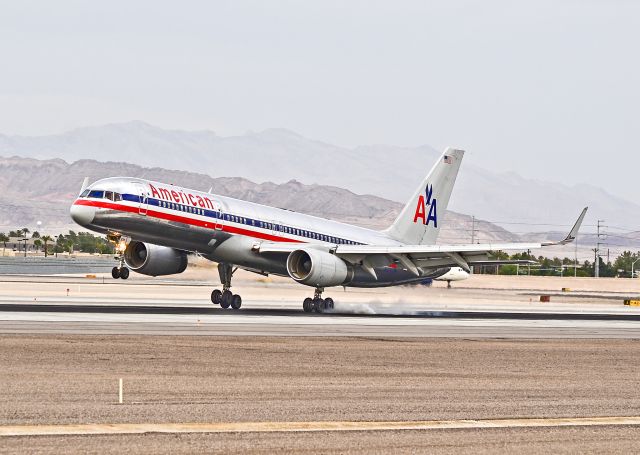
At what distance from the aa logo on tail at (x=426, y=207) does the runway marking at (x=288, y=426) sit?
146 feet

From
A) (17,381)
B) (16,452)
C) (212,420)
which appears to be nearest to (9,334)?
(17,381)

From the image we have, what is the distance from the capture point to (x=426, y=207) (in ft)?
210

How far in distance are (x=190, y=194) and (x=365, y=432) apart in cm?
3482

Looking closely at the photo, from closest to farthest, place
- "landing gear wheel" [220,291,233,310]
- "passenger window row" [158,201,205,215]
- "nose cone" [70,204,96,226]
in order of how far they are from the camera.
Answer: "nose cone" [70,204,96,226]
"passenger window row" [158,201,205,215]
"landing gear wheel" [220,291,233,310]

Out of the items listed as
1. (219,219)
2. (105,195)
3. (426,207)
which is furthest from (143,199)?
(426,207)

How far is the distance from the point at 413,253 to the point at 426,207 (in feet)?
32.9

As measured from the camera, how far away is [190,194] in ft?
168

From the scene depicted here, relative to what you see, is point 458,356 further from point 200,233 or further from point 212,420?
point 200,233

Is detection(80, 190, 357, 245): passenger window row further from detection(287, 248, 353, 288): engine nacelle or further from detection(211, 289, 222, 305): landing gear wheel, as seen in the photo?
detection(211, 289, 222, 305): landing gear wheel

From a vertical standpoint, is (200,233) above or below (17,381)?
above

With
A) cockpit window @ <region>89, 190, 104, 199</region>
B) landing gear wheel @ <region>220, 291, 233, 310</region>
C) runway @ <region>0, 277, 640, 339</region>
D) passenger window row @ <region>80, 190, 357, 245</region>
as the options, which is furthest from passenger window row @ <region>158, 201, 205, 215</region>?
landing gear wheel @ <region>220, 291, 233, 310</region>

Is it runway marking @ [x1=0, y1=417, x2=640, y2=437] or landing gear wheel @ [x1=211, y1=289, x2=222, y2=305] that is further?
landing gear wheel @ [x1=211, y1=289, x2=222, y2=305]

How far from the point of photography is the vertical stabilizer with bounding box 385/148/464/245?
2495 inches

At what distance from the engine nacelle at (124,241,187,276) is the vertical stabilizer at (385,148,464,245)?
14.2 metres
